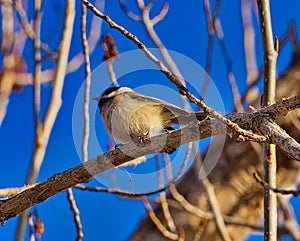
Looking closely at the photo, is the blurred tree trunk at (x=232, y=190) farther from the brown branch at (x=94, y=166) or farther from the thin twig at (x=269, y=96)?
the brown branch at (x=94, y=166)

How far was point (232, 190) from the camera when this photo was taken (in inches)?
119

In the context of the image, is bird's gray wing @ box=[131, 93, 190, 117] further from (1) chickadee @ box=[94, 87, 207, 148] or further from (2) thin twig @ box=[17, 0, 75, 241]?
(2) thin twig @ box=[17, 0, 75, 241]

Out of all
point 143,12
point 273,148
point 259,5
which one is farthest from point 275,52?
point 143,12

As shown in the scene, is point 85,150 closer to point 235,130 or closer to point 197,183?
point 235,130

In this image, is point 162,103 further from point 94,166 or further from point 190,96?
point 190,96

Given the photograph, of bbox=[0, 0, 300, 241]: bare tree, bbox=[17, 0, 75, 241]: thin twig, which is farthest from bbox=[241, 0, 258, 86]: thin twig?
bbox=[17, 0, 75, 241]: thin twig

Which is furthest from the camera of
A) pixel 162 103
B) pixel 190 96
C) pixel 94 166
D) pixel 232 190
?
pixel 232 190

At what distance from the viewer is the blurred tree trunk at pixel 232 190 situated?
9.68 ft

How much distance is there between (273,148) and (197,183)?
1.57 m

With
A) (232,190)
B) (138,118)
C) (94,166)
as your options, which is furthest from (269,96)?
(232,190)

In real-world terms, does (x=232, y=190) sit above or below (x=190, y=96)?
above

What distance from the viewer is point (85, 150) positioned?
6.30 ft

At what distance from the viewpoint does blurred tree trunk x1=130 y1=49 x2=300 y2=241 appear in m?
2.95

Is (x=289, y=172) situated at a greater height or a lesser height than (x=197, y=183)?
lesser
